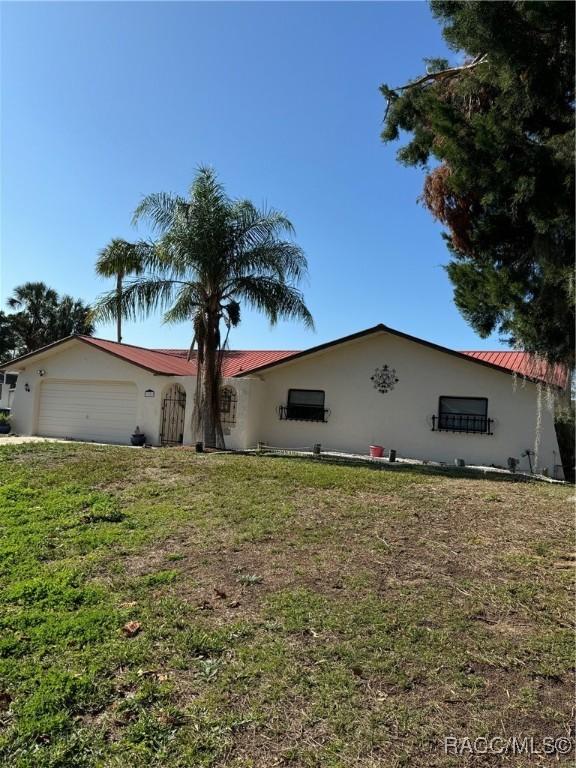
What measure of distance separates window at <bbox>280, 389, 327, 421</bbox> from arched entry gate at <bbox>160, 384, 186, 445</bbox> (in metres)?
3.71

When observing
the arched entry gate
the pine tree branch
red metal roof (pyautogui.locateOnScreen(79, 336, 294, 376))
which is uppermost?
the pine tree branch

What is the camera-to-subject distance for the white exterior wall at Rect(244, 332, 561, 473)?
14.4 meters

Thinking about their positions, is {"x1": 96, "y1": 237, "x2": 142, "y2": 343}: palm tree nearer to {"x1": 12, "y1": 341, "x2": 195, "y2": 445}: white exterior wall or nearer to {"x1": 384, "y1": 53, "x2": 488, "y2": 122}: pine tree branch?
{"x1": 12, "y1": 341, "x2": 195, "y2": 445}: white exterior wall

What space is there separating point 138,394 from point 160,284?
512 centimetres

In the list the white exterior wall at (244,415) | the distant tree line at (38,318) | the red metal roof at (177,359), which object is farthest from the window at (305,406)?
the distant tree line at (38,318)

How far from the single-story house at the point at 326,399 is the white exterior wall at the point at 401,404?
1.2 inches

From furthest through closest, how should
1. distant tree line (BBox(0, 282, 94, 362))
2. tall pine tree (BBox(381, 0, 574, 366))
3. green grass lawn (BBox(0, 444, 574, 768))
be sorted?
distant tree line (BBox(0, 282, 94, 362)) → tall pine tree (BBox(381, 0, 574, 366)) → green grass lawn (BBox(0, 444, 574, 768))

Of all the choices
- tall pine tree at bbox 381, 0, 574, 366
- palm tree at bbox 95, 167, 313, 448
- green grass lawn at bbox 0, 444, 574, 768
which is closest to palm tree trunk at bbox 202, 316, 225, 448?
palm tree at bbox 95, 167, 313, 448

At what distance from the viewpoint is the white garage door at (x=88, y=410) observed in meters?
18.3

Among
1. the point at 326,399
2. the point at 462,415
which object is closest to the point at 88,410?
the point at 326,399

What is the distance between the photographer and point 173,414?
18.2m

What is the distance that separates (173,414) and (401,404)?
7943mm

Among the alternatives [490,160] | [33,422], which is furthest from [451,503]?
[33,422]

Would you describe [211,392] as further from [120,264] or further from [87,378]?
[87,378]
